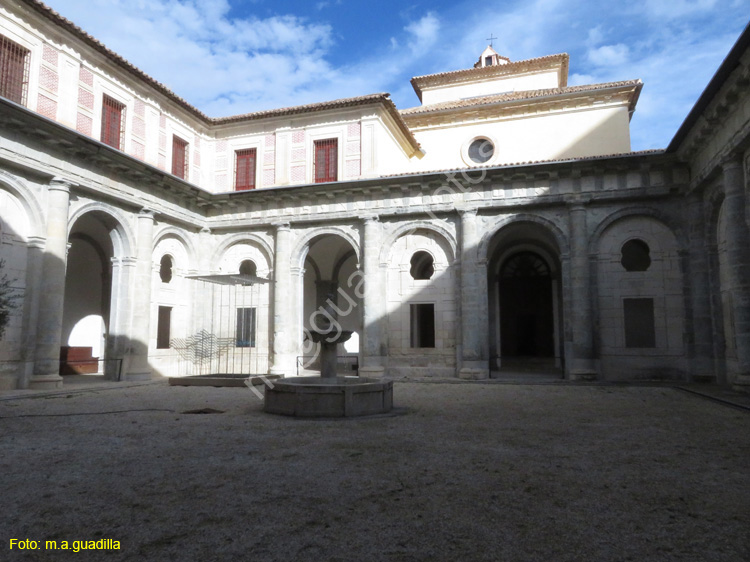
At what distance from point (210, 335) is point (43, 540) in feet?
49.6

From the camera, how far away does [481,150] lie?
72.0ft

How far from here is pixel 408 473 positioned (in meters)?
5.12

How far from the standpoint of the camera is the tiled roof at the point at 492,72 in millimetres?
24078

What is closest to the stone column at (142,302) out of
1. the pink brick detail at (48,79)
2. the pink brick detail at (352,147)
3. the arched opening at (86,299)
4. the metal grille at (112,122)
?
the metal grille at (112,122)

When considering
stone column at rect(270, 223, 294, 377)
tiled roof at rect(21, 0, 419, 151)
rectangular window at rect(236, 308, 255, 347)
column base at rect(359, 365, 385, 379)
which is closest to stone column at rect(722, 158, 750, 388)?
column base at rect(359, 365, 385, 379)

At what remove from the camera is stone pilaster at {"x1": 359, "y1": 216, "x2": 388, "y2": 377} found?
16391 mm

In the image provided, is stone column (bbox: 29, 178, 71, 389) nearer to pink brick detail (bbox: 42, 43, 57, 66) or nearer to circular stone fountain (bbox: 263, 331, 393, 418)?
pink brick detail (bbox: 42, 43, 57, 66)

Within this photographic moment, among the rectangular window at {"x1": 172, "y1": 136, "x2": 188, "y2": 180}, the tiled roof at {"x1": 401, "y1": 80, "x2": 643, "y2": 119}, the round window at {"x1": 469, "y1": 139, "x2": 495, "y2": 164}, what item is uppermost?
the tiled roof at {"x1": 401, "y1": 80, "x2": 643, "y2": 119}

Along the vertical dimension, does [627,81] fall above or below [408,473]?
above

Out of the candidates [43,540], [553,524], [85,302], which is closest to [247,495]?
[43,540]

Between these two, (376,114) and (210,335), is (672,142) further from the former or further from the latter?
(210,335)

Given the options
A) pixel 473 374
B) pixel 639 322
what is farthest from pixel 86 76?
pixel 639 322

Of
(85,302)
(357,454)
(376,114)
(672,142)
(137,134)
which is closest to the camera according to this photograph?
(357,454)

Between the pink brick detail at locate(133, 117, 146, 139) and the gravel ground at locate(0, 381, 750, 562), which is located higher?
the pink brick detail at locate(133, 117, 146, 139)
